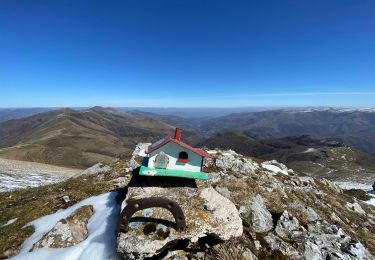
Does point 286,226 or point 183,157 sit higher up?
point 183,157

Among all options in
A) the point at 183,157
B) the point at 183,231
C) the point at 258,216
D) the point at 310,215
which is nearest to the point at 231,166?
the point at 310,215

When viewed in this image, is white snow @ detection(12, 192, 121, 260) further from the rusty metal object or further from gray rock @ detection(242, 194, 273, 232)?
gray rock @ detection(242, 194, 273, 232)

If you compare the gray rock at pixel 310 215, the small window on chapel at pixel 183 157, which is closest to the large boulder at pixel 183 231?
the small window on chapel at pixel 183 157

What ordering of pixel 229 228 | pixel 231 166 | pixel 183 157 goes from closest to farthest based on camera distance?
pixel 229 228 < pixel 183 157 < pixel 231 166

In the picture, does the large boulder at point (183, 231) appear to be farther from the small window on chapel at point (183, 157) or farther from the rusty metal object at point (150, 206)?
the small window on chapel at point (183, 157)

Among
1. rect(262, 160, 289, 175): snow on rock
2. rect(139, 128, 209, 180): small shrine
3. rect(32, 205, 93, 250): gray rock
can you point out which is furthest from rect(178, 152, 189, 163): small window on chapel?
rect(262, 160, 289, 175): snow on rock

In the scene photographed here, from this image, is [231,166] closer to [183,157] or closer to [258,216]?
[258,216]
